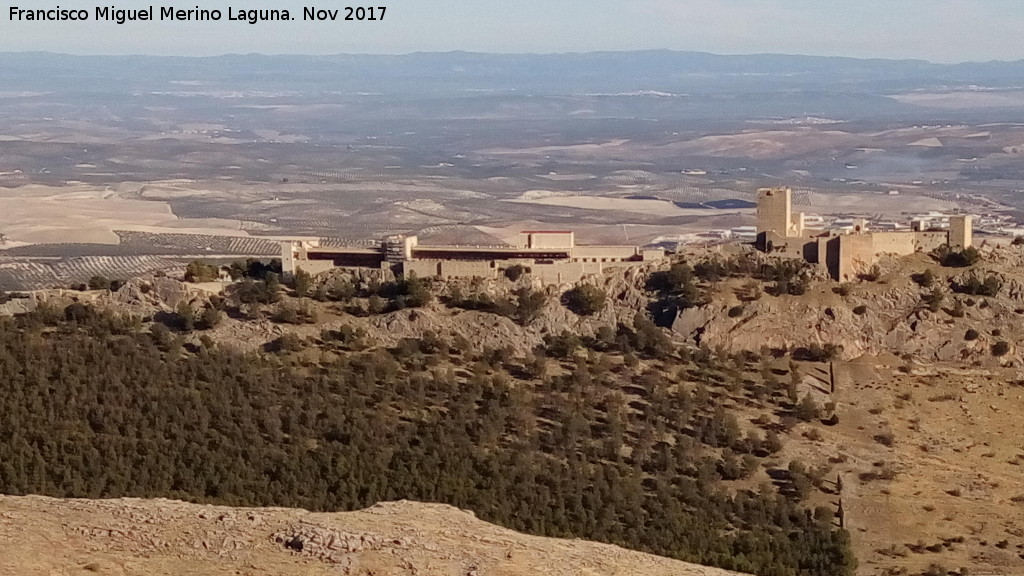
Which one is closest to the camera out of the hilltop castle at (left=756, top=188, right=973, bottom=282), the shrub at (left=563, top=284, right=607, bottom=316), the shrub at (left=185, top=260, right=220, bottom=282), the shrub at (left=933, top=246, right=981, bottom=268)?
the shrub at (left=563, top=284, right=607, bottom=316)

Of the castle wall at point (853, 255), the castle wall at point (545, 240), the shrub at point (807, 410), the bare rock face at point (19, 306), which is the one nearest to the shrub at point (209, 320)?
the bare rock face at point (19, 306)

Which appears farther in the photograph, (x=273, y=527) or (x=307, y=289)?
(x=307, y=289)

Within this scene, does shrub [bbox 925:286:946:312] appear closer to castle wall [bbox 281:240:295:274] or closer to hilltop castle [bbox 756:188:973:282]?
hilltop castle [bbox 756:188:973:282]

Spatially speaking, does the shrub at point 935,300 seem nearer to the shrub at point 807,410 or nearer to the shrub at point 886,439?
the shrub at point 807,410

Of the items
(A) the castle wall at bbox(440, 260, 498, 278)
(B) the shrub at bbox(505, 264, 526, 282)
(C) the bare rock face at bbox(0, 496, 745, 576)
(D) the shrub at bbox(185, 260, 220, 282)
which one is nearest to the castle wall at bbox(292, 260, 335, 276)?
(D) the shrub at bbox(185, 260, 220, 282)

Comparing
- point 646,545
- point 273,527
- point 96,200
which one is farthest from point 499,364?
point 96,200

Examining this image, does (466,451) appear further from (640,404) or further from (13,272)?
(13,272)
